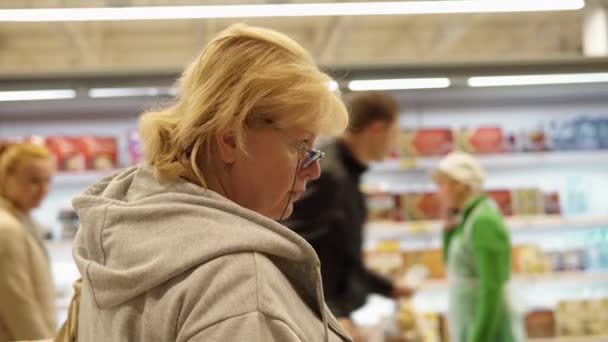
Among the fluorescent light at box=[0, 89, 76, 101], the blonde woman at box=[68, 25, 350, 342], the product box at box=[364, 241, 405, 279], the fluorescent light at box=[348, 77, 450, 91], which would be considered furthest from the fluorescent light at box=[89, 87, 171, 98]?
the blonde woman at box=[68, 25, 350, 342]

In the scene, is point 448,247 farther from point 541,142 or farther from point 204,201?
point 204,201

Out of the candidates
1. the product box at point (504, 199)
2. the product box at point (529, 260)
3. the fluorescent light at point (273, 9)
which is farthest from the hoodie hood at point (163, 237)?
the product box at point (529, 260)

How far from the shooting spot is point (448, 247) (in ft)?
Result: 14.1

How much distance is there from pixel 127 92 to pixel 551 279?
323 centimetres

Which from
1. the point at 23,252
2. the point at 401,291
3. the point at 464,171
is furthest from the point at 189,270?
the point at 464,171

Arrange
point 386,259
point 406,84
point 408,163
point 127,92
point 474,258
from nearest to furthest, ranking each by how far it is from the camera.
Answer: point 474,258 < point 127,92 < point 406,84 < point 386,259 < point 408,163

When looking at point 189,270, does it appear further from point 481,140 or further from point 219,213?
point 481,140

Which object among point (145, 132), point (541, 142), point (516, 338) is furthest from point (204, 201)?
point (541, 142)

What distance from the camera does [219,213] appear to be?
1.10 m

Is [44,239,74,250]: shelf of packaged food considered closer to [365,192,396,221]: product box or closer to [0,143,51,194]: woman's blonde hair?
[0,143,51,194]: woman's blonde hair

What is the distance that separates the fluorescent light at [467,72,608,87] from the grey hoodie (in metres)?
3.44

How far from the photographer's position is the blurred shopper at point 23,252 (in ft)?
9.78

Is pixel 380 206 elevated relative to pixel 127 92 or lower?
lower

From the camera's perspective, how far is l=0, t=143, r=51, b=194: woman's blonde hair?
328 cm
